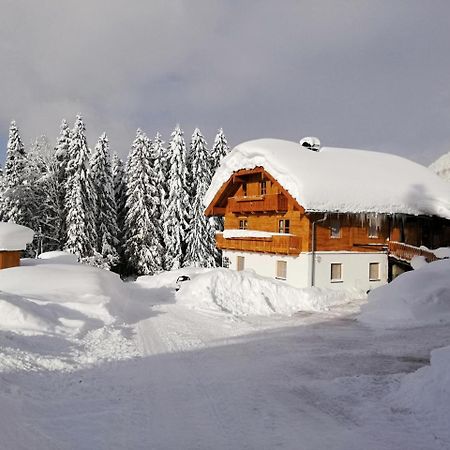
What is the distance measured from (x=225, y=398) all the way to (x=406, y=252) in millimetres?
20483

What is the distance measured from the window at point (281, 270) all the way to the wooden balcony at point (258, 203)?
348cm

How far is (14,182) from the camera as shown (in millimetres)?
40188

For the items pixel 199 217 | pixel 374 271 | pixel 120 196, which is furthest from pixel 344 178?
pixel 120 196

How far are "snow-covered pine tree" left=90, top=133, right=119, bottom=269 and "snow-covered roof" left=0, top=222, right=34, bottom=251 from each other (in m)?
17.3

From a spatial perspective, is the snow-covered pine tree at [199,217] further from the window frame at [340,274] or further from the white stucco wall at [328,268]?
the window frame at [340,274]

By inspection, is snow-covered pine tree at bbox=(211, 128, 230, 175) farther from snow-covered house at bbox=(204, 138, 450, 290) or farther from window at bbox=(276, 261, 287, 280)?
window at bbox=(276, 261, 287, 280)

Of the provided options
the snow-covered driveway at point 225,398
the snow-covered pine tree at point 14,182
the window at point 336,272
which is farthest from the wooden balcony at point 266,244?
the snow-covered pine tree at point 14,182

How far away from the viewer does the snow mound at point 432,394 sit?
7.20m

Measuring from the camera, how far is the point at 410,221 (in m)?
28.7

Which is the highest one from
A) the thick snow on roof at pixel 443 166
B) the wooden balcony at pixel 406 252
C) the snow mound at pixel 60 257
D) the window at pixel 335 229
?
the thick snow on roof at pixel 443 166

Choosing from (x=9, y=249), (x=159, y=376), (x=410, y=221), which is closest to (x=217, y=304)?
(x=159, y=376)

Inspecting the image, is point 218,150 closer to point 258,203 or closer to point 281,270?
point 258,203

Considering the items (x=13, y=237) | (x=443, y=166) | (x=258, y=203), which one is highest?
(x=443, y=166)

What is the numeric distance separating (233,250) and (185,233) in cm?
1196
